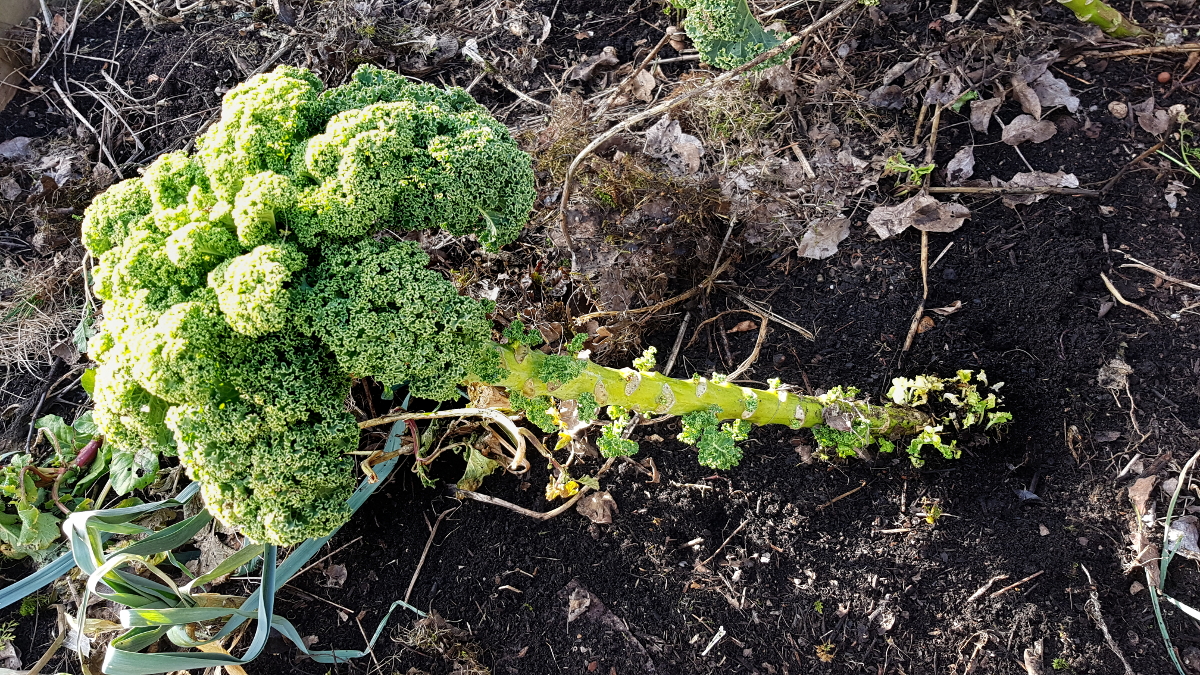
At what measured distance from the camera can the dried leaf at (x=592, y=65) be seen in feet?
13.1

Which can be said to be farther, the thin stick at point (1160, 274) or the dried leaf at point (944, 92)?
the dried leaf at point (944, 92)

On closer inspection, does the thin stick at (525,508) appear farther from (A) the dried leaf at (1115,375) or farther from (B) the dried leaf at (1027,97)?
(B) the dried leaf at (1027,97)

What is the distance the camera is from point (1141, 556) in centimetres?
275

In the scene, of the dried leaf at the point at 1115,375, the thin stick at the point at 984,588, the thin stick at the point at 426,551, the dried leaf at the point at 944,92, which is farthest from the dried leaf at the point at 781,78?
the thin stick at the point at 426,551

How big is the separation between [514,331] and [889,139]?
225cm

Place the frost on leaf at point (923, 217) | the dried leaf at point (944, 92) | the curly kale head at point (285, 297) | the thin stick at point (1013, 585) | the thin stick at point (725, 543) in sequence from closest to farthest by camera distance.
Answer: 1. the curly kale head at point (285, 297)
2. the thin stick at point (1013, 585)
3. the thin stick at point (725, 543)
4. the frost on leaf at point (923, 217)
5. the dried leaf at point (944, 92)

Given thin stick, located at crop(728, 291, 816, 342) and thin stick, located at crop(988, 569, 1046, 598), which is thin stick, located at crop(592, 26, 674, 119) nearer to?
thin stick, located at crop(728, 291, 816, 342)

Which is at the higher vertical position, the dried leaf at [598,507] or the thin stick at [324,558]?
the dried leaf at [598,507]

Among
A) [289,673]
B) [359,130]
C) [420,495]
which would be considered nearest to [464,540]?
[420,495]

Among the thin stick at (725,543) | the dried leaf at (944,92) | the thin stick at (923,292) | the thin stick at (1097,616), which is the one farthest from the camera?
the dried leaf at (944,92)

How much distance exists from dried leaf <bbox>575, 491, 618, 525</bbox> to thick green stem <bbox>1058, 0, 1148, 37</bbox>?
299 centimetres

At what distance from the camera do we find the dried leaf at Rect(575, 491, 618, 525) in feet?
10.1

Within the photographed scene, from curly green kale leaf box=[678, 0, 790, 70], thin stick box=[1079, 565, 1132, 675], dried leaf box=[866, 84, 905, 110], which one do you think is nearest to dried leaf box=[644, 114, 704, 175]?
curly green kale leaf box=[678, 0, 790, 70]

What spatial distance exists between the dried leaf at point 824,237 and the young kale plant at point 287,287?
1.64 meters
